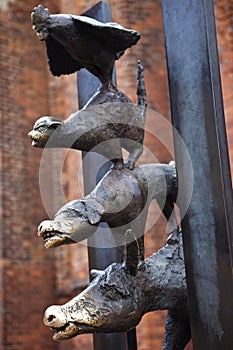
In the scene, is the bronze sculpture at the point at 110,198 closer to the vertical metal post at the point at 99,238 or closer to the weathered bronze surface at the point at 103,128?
the weathered bronze surface at the point at 103,128

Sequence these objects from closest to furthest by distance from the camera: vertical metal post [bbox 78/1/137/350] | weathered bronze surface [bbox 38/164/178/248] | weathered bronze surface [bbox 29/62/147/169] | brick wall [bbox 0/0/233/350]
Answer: weathered bronze surface [bbox 38/164/178/248], weathered bronze surface [bbox 29/62/147/169], vertical metal post [bbox 78/1/137/350], brick wall [bbox 0/0/233/350]

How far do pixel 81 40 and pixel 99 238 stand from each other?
0.50 m

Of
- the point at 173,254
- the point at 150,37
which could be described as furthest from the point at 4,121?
the point at 173,254

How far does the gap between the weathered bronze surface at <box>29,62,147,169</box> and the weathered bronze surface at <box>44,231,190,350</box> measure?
0.79 feet

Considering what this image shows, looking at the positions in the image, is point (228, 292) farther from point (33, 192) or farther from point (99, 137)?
point (33, 192)

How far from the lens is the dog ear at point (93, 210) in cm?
119

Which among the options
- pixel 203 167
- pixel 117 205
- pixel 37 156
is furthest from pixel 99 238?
pixel 37 156

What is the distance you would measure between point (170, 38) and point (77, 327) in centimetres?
64

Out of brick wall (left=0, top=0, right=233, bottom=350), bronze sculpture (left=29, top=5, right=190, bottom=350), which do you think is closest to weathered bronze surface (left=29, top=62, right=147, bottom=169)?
bronze sculpture (left=29, top=5, right=190, bottom=350)

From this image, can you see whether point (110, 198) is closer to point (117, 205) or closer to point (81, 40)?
point (117, 205)

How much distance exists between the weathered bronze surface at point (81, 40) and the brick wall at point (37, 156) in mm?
2079

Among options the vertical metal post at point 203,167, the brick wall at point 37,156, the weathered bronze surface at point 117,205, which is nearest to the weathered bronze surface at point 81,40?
the vertical metal post at point 203,167

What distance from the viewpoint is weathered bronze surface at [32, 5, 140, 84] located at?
1289mm

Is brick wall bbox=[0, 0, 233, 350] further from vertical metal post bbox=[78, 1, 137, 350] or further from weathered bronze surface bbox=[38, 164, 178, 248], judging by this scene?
weathered bronze surface bbox=[38, 164, 178, 248]
